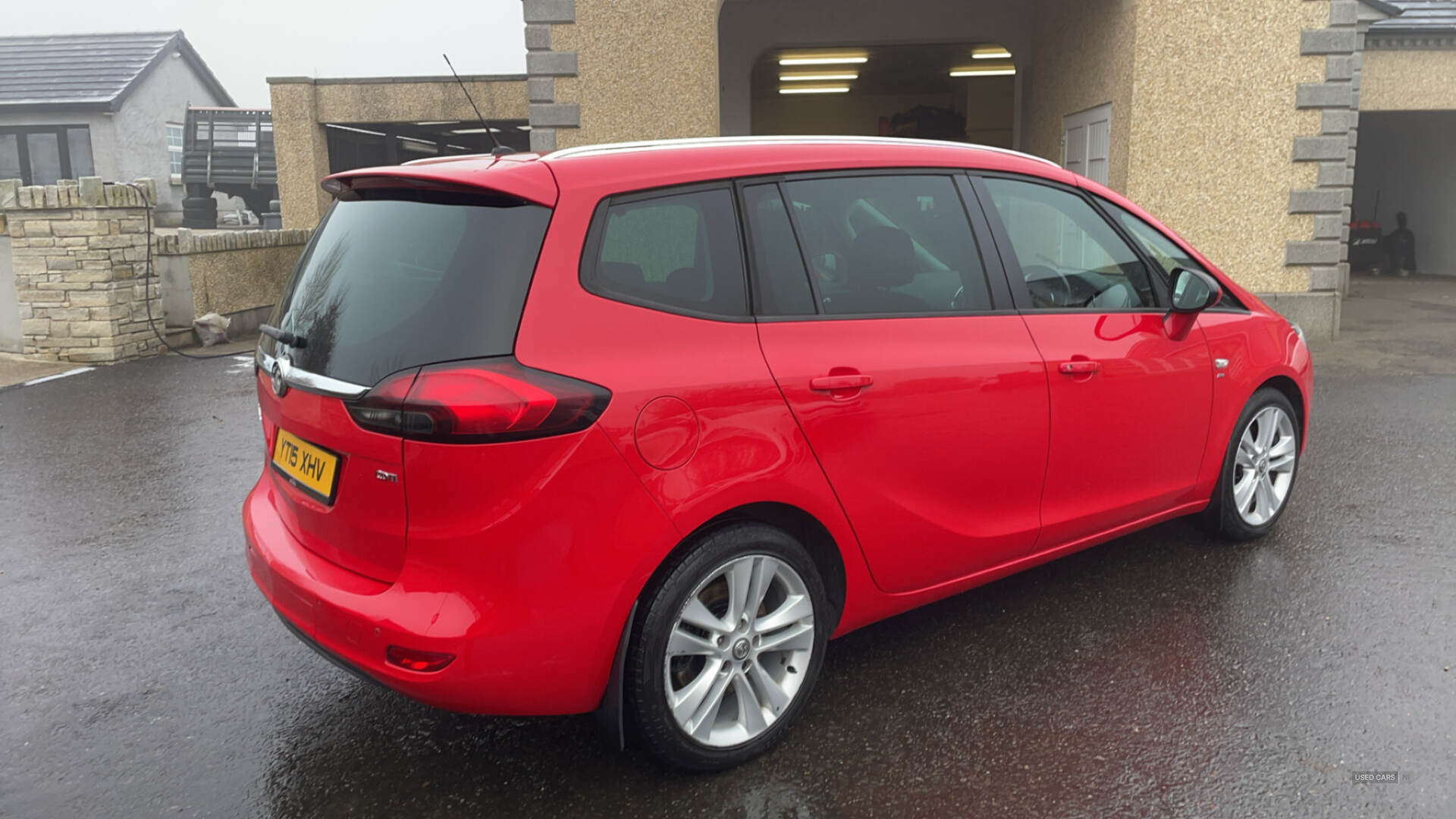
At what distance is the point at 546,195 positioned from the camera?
2.60 meters

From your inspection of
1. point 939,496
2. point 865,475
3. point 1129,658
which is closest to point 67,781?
point 865,475

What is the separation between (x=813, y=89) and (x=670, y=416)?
63.9 feet

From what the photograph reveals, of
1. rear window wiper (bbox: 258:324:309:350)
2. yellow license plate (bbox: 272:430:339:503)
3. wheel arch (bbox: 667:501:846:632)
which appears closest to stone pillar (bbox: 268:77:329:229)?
rear window wiper (bbox: 258:324:309:350)

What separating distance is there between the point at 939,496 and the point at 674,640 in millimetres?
991

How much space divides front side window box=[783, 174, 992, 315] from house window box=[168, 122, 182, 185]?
39872 millimetres

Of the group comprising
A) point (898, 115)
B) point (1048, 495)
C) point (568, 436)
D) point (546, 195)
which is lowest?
point (1048, 495)

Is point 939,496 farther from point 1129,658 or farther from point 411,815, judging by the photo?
point 411,815

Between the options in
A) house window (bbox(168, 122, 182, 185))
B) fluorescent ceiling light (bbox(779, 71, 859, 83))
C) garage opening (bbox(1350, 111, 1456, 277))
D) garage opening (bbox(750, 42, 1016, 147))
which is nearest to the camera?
garage opening (bbox(750, 42, 1016, 147))

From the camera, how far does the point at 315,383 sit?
2.69 m

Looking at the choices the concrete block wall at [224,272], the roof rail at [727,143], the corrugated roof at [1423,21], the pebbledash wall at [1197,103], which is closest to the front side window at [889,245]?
the roof rail at [727,143]

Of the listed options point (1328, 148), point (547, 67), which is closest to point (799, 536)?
point (547, 67)

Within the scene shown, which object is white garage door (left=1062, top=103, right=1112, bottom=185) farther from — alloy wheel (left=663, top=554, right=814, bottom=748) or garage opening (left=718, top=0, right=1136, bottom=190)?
alloy wheel (left=663, top=554, right=814, bottom=748)

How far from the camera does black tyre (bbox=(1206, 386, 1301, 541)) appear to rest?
436 centimetres

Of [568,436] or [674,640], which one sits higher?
[568,436]
